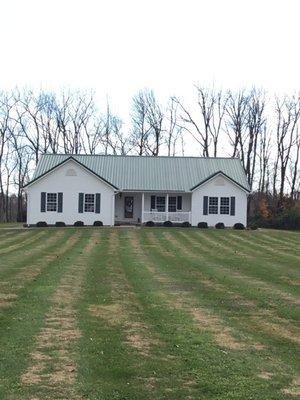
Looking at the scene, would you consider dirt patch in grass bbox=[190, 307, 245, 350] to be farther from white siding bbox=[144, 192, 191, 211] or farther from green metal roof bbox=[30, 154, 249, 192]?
white siding bbox=[144, 192, 191, 211]

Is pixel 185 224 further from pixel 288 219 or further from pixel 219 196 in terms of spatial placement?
pixel 288 219

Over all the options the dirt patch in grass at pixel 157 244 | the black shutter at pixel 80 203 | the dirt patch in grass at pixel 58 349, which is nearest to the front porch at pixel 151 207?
the black shutter at pixel 80 203

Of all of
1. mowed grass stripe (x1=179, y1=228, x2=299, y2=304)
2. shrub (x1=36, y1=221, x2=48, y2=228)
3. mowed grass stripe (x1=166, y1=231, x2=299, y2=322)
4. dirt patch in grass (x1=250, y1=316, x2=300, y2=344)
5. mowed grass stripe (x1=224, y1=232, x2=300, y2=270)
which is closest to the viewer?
dirt patch in grass (x1=250, y1=316, x2=300, y2=344)

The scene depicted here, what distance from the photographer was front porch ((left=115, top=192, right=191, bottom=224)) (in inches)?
1694

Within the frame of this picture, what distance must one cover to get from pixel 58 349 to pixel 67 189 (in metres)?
34.6

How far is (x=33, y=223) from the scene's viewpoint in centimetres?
4150

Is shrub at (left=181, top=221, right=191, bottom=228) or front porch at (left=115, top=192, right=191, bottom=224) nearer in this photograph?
shrub at (left=181, top=221, right=191, bottom=228)

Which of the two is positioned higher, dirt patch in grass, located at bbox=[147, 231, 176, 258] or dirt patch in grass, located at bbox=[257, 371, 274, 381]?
dirt patch in grass, located at bbox=[147, 231, 176, 258]

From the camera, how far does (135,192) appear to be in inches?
1727

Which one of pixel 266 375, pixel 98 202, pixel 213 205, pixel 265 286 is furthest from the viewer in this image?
pixel 213 205

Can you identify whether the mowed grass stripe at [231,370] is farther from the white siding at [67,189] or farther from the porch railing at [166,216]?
the porch railing at [166,216]

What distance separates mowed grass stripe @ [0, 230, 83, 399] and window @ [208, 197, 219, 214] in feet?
91.1

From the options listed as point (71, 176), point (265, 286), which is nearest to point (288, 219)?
point (71, 176)

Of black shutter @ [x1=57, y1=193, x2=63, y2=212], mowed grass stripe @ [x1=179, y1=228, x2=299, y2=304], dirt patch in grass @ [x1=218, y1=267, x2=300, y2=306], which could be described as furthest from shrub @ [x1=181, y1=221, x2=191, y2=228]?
dirt patch in grass @ [x1=218, y1=267, x2=300, y2=306]
